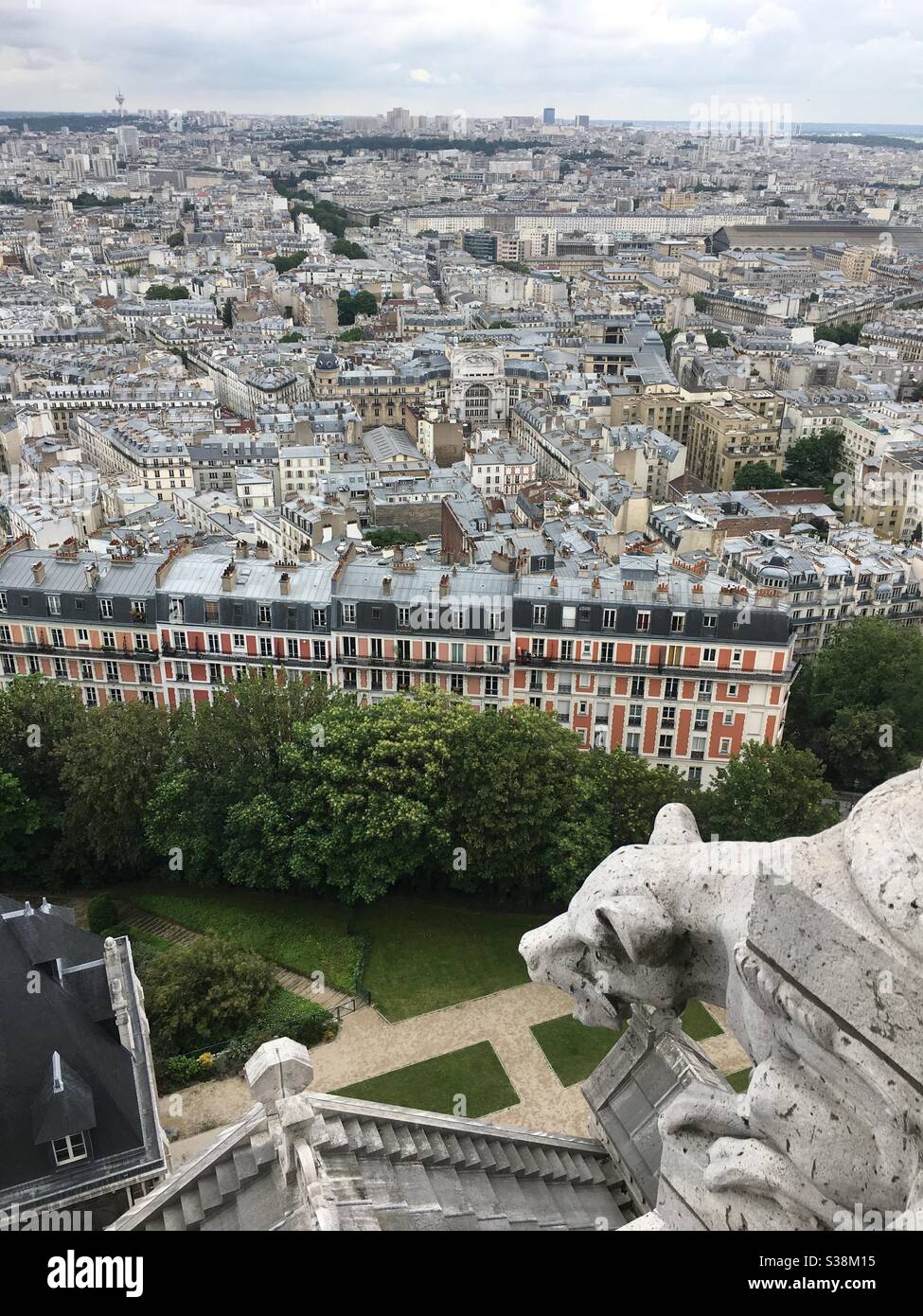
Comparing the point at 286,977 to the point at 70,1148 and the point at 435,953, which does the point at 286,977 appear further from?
the point at 70,1148

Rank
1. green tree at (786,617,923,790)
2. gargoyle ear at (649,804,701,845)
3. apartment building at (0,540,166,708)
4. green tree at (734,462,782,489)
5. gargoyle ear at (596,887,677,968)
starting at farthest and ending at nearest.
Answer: green tree at (734,462,782,489), green tree at (786,617,923,790), apartment building at (0,540,166,708), gargoyle ear at (649,804,701,845), gargoyle ear at (596,887,677,968)

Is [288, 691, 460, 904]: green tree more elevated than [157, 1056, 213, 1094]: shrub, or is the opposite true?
[288, 691, 460, 904]: green tree

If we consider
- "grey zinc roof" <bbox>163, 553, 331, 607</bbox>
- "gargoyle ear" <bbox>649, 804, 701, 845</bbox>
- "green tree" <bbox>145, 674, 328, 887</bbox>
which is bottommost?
"green tree" <bbox>145, 674, 328, 887</bbox>

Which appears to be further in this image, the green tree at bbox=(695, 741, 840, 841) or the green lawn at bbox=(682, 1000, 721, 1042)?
the green tree at bbox=(695, 741, 840, 841)

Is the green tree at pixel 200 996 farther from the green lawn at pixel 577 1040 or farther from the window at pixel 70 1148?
the green lawn at pixel 577 1040

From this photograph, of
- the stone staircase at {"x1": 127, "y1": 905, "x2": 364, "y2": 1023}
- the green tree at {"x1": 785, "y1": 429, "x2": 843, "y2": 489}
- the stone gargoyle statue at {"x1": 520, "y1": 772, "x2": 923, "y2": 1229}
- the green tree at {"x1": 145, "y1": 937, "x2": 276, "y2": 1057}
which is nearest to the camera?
the stone gargoyle statue at {"x1": 520, "y1": 772, "x2": 923, "y2": 1229}

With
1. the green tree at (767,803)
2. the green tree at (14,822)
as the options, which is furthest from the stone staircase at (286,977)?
the green tree at (767,803)

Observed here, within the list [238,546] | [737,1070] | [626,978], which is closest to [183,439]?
[238,546]

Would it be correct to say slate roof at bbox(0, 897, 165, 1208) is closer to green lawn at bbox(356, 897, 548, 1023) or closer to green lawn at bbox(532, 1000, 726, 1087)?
green lawn at bbox(356, 897, 548, 1023)

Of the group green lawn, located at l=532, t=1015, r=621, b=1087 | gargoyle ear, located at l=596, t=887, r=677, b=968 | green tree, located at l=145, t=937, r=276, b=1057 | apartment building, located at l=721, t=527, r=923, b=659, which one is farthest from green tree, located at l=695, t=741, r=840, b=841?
gargoyle ear, located at l=596, t=887, r=677, b=968
